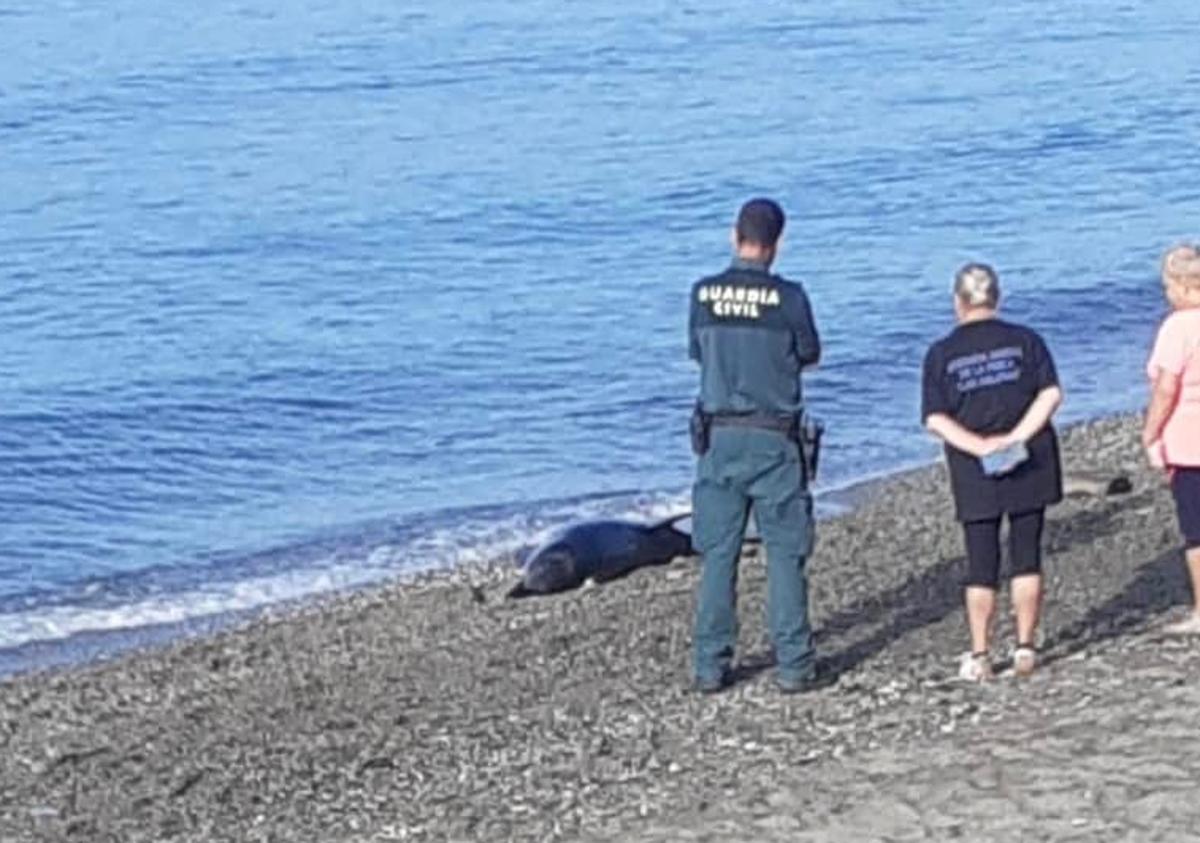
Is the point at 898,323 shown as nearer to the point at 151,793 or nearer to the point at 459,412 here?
the point at 459,412

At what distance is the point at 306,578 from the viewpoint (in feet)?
63.1

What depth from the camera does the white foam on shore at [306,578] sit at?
60.1ft

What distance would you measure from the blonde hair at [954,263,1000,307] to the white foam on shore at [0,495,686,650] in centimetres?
741

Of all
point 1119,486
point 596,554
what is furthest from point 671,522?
point 1119,486

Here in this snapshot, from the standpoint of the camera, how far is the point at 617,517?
20.0 meters

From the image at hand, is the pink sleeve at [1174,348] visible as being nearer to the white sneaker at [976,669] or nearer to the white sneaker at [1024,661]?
the white sneaker at [1024,661]

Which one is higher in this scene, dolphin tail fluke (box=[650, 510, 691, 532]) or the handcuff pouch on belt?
the handcuff pouch on belt

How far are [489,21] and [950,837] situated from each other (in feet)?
155

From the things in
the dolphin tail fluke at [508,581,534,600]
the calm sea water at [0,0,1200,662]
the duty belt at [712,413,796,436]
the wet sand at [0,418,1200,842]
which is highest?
the duty belt at [712,413,796,436]

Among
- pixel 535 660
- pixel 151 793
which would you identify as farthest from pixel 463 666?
pixel 151 793

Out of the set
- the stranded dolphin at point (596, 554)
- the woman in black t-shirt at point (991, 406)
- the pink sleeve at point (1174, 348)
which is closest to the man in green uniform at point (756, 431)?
the woman in black t-shirt at point (991, 406)

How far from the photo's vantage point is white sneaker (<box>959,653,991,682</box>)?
11656 mm

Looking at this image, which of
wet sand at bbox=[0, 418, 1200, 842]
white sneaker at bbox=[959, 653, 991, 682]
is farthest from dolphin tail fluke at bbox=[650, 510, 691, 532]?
A: white sneaker at bbox=[959, 653, 991, 682]

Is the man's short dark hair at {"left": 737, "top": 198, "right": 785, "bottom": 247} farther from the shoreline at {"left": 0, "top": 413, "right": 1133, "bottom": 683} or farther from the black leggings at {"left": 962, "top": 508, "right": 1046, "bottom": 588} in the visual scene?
the shoreline at {"left": 0, "top": 413, "right": 1133, "bottom": 683}
